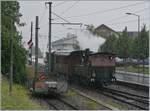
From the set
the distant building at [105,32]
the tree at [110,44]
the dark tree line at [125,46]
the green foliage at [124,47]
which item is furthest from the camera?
the distant building at [105,32]

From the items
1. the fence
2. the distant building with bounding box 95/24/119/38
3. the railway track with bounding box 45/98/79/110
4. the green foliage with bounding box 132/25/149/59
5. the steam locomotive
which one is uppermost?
the distant building with bounding box 95/24/119/38

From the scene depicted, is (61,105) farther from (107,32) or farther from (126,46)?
(107,32)

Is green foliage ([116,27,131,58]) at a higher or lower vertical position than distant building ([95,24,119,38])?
lower

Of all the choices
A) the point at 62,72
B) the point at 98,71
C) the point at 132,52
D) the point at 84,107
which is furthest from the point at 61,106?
the point at 132,52

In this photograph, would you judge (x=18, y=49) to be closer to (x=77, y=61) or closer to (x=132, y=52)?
(x=77, y=61)

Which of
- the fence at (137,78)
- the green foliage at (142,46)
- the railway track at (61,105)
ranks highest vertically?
the green foliage at (142,46)

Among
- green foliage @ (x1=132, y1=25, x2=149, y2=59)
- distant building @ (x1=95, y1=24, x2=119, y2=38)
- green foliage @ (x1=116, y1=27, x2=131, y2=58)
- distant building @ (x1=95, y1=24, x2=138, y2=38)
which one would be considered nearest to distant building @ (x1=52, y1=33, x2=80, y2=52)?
distant building @ (x1=95, y1=24, x2=119, y2=38)

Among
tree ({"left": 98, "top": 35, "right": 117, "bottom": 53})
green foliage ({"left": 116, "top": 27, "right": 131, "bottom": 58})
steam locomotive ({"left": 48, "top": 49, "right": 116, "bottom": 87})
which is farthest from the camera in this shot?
tree ({"left": 98, "top": 35, "right": 117, "bottom": 53})

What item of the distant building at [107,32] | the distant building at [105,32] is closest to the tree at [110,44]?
the distant building at [107,32]

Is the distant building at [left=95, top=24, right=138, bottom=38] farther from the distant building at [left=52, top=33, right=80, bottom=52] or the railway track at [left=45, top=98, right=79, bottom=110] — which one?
the railway track at [left=45, top=98, right=79, bottom=110]

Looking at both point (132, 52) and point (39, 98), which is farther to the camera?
point (132, 52)

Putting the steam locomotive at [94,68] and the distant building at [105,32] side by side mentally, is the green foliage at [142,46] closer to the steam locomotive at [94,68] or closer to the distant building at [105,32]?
the steam locomotive at [94,68]

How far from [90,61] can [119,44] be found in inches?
1354

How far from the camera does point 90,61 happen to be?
31.4 metres
